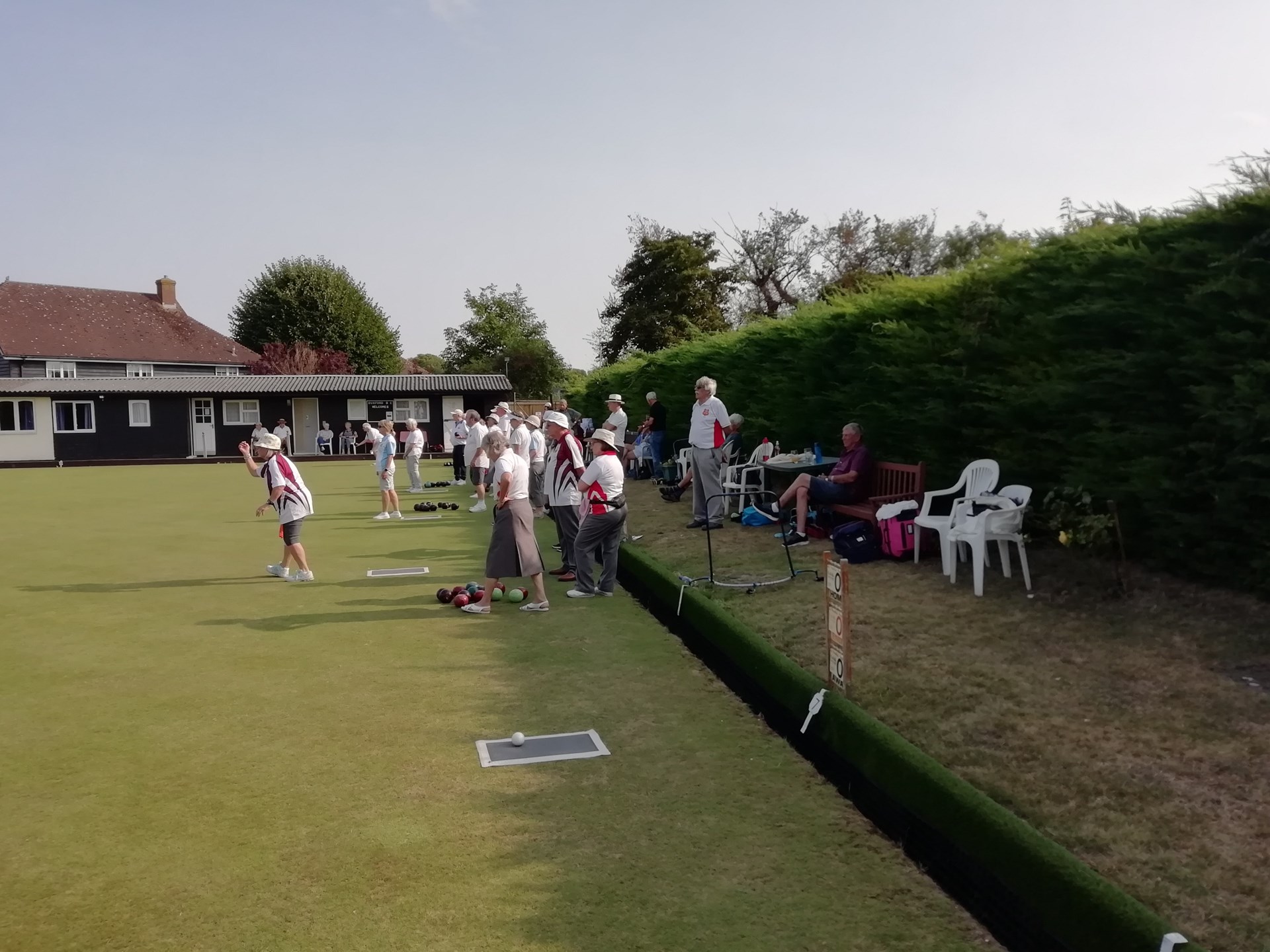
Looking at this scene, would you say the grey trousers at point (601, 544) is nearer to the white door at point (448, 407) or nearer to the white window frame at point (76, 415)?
the white door at point (448, 407)

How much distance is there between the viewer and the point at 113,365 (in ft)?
155

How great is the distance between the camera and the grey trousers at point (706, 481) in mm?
11359

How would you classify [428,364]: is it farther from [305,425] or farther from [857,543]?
[857,543]

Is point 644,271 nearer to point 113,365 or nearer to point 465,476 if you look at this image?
point 113,365

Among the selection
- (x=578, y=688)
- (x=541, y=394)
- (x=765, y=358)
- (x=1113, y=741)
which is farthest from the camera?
(x=541, y=394)

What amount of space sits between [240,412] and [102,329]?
1338cm

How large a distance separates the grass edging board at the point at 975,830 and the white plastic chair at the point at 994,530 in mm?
2275

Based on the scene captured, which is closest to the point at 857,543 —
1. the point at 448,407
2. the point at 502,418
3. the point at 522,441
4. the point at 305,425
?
the point at 522,441

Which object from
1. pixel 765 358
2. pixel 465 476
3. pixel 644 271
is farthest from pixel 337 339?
pixel 765 358

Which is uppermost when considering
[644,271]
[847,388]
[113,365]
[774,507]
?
[644,271]

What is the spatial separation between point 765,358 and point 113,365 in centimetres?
4306

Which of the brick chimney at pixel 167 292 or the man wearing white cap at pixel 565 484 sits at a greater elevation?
the brick chimney at pixel 167 292

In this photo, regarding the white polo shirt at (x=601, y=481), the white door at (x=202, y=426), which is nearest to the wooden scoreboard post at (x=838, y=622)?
the white polo shirt at (x=601, y=481)

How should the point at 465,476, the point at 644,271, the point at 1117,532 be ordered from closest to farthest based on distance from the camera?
the point at 1117,532 → the point at 465,476 → the point at 644,271
